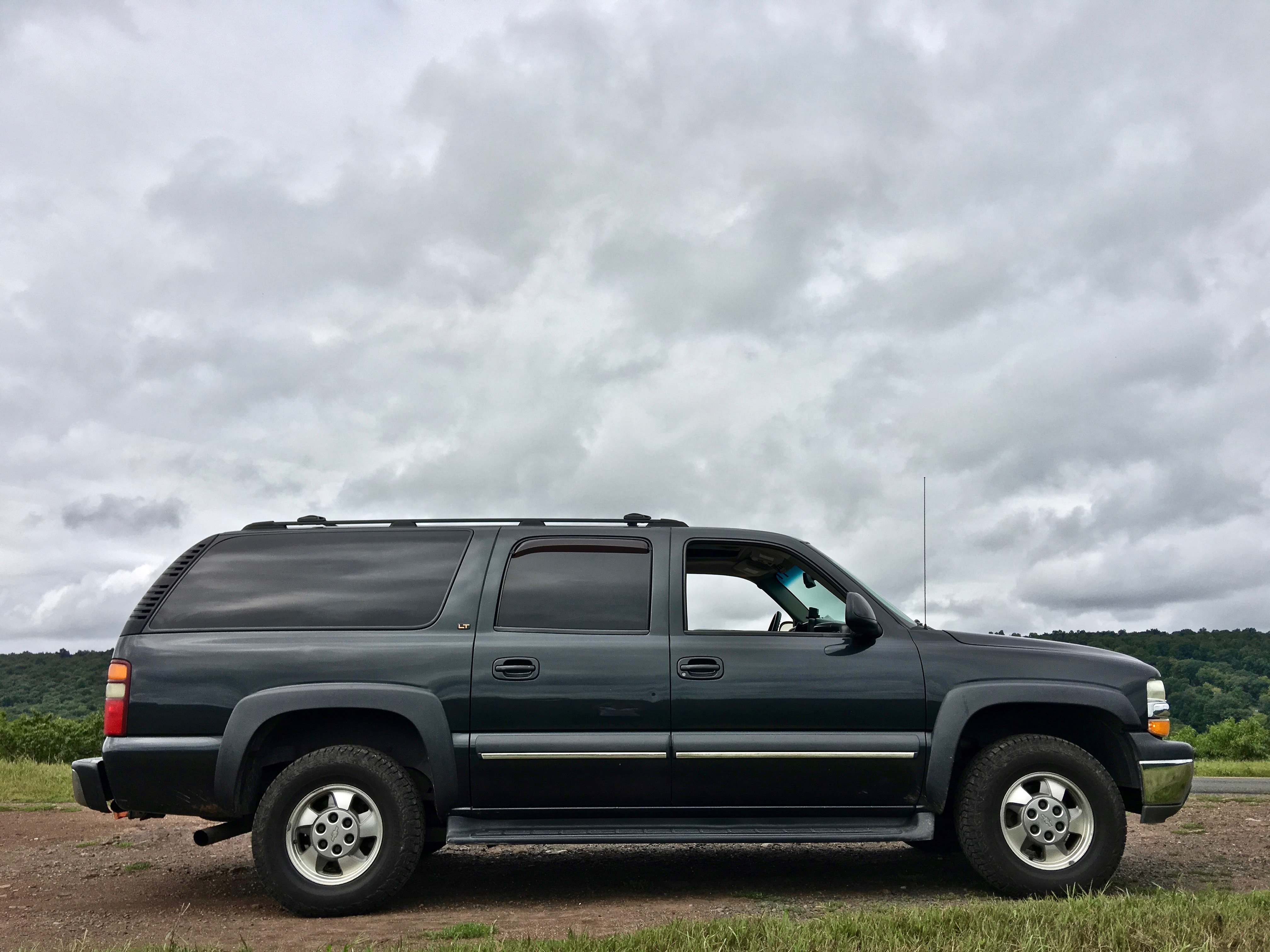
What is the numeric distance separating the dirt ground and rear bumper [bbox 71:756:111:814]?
1.91 feet

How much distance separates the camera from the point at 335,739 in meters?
6.01

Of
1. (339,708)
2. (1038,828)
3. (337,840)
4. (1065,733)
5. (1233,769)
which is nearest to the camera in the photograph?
(337,840)

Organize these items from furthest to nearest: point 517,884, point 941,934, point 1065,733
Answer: point 517,884
point 1065,733
point 941,934

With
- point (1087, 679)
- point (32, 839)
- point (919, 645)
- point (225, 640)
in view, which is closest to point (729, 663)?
point (919, 645)

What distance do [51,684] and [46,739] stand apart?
1798 centimetres

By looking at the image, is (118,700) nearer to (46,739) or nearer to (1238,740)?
(46,739)

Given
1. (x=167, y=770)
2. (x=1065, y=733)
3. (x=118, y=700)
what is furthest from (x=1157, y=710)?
(x=118, y=700)

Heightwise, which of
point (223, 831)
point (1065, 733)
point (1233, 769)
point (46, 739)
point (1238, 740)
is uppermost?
point (1065, 733)

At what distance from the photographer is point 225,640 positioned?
5.94 meters

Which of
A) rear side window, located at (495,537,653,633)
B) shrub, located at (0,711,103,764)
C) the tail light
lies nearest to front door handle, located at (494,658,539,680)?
rear side window, located at (495,537,653,633)

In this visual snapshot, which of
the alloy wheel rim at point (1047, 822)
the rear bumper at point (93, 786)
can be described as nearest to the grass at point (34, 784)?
the rear bumper at point (93, 786)

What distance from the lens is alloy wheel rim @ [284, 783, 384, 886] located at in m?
5.69

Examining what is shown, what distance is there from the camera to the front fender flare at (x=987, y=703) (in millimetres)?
5926

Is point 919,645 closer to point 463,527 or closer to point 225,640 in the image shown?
point 463,527
